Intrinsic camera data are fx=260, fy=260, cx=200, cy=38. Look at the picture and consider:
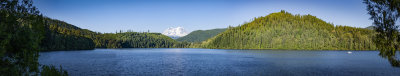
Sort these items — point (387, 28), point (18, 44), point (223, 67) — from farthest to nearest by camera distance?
1. point (223, 67)
2. point (387, 28)
3. point (18, 44)

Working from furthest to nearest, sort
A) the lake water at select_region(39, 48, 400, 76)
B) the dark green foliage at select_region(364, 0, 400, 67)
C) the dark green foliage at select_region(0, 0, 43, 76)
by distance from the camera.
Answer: the lake water at select_region(39, 48, 400, 76) < the dark green foliage at select_region(364, 0, 400, 67) < the dark green foliage at select_region(0, 0, 43, 76)

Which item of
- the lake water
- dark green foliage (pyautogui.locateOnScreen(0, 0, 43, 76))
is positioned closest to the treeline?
dark green foliage (pyautogui.locateOnScreen(0, 0, 43, 76))

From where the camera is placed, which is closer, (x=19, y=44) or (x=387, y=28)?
(x=19, y=44)

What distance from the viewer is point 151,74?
135 feet

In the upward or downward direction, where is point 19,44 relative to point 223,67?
upward

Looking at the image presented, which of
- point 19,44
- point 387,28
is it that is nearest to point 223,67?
point 387,28

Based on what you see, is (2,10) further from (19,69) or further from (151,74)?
(151,74)

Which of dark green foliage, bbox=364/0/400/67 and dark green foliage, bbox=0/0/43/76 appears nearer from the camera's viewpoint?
dark green foliage, bbox=0/0/43/76

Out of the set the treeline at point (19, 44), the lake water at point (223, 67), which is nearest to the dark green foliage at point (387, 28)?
the lake water at point (223, 67)

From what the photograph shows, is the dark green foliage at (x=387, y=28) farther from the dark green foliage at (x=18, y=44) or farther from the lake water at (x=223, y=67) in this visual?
the dark green foliage at (x=18, y=44)

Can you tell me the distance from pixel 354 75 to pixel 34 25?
42477mm

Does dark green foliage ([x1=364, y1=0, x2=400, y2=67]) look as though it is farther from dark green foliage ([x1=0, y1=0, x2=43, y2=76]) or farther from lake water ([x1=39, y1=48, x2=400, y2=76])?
dark green foliage ([x1=0, y1=0, x2=43, y2=76])

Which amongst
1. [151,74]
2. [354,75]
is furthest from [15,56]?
[354,75]

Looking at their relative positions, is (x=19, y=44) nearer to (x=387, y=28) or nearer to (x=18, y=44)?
(x=18, y=44)
